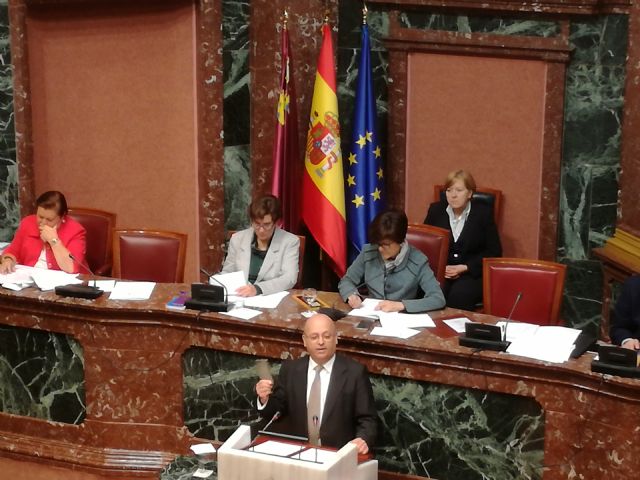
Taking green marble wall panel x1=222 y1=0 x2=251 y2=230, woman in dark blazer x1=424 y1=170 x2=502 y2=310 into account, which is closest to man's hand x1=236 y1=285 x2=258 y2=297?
woman in dark blazer x1=424 y1=170 x2=502 y2=310

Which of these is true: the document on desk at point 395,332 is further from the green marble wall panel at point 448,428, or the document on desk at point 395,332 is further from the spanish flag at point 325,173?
the spanish flag at point 325,173

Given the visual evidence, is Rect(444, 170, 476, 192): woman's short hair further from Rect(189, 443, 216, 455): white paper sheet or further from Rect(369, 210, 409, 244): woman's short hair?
Rect(189, 443, 216, 455): white paper sheet

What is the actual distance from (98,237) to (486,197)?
2.43m

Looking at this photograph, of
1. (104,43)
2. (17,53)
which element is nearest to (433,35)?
(104,43)

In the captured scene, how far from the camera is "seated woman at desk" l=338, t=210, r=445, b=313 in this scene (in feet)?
17.8

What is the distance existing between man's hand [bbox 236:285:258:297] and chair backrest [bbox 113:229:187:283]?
0.64 meters

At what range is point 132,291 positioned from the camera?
5.54 meters

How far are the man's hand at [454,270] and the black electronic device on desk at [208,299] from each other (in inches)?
69.4

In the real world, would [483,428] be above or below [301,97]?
below

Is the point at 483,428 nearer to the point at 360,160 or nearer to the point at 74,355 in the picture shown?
the point at 74,355

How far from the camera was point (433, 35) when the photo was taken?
23.6 feet

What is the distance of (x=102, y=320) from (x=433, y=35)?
122 inches

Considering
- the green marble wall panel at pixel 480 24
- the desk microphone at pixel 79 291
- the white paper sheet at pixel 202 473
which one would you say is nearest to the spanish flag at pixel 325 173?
the green marble wall panel at pixel 480 24

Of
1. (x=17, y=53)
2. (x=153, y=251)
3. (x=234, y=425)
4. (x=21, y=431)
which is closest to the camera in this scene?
(x=234, y=425)
